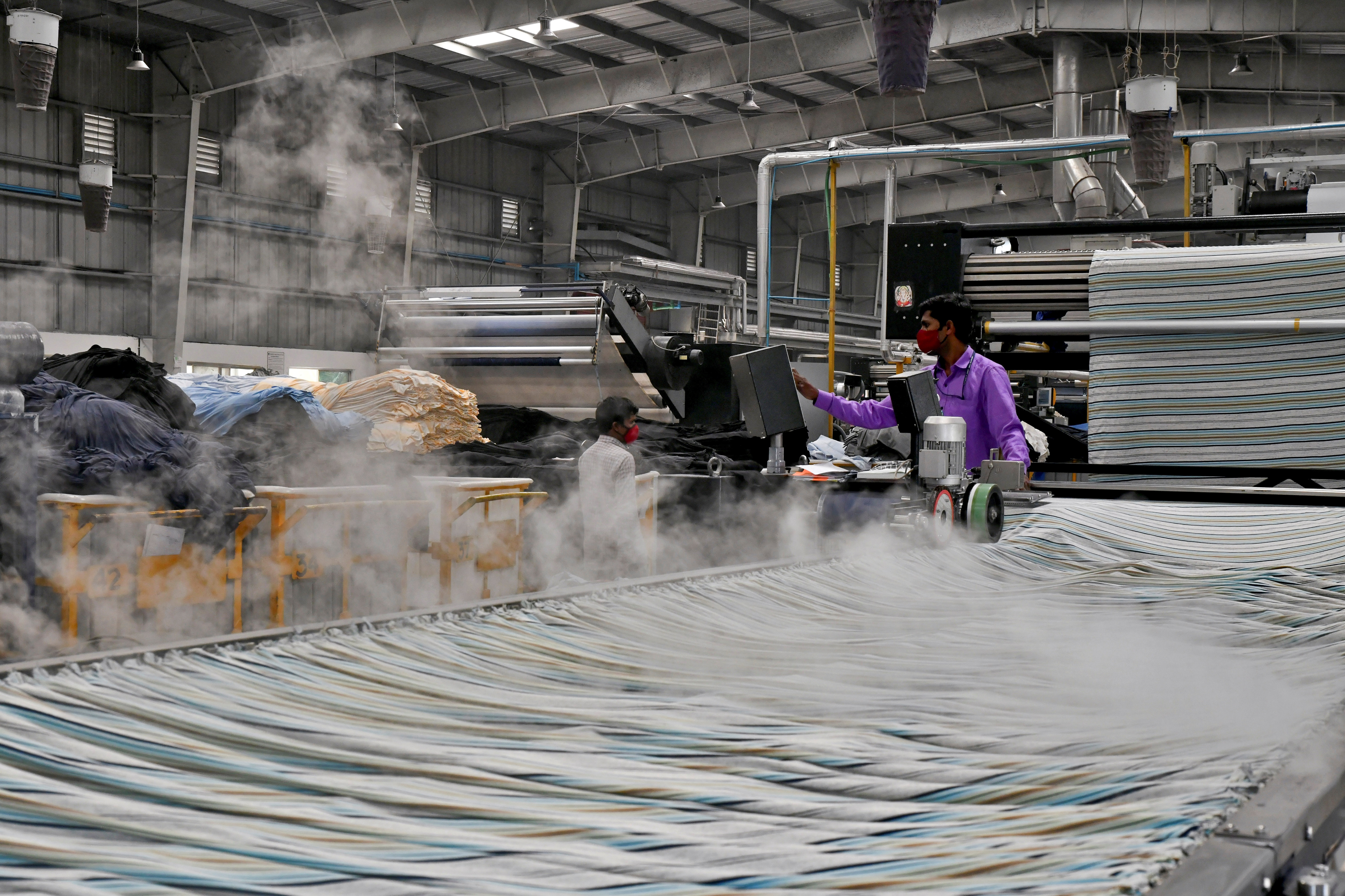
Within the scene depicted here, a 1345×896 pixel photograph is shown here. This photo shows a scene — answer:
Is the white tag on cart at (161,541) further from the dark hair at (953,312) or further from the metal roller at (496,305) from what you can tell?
the metal roller at (496,305)

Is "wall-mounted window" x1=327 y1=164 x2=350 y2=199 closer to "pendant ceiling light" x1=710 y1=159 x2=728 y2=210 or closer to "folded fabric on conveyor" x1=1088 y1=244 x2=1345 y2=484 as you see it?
"pendant ceiling light" x1=710 y1=159 x2=728 y2=210

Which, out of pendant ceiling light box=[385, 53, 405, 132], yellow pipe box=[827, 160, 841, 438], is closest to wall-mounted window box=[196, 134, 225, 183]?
pendant ceiling light box=[385, 53, 405, 132]

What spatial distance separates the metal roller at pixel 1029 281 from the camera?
3.28 m

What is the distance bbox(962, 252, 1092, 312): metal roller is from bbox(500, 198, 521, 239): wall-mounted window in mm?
13591

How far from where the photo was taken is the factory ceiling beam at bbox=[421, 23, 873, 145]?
11938mm

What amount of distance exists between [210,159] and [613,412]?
10.1 metres

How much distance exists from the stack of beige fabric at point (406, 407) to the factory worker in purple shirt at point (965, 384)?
8.03 feet

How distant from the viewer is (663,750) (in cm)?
119

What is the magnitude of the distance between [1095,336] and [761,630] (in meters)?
1.74

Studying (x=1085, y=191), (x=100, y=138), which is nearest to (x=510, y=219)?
(x=100, y=138)

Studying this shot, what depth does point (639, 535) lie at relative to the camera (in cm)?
495

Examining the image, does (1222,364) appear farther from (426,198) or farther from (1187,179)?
(426,198)

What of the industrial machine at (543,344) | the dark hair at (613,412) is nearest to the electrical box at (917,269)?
the dark hair at (613,412)

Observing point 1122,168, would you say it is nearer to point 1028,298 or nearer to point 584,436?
point 584,436
